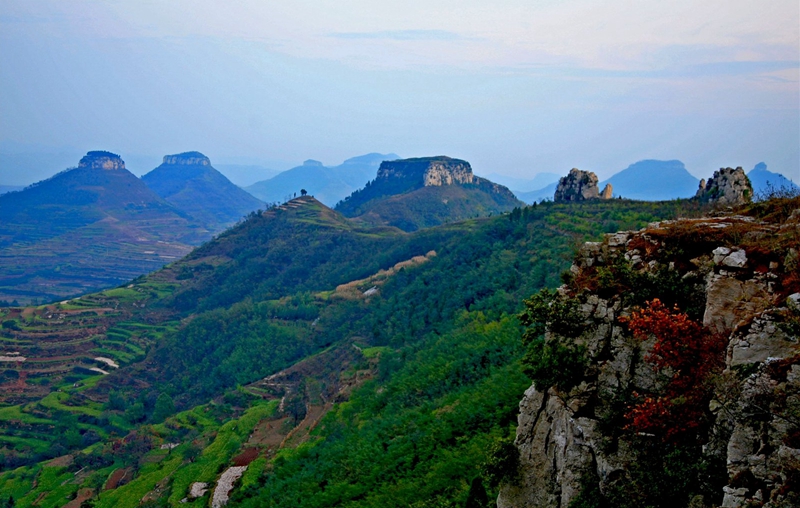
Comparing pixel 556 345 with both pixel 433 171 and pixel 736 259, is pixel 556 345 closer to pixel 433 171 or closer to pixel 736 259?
pixel 736 259

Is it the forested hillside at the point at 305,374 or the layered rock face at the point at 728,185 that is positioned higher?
the layered rock face at the point at 728,185

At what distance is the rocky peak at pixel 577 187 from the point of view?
64.5 metres

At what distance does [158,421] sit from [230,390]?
726 centimetres

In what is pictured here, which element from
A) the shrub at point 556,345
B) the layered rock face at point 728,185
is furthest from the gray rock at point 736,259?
the layered rock face at point 728,185

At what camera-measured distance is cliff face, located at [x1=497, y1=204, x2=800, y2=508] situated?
7.17 metres

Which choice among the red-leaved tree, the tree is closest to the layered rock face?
the red-leaved tree

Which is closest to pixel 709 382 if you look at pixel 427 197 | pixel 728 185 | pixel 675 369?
pixel 675 369

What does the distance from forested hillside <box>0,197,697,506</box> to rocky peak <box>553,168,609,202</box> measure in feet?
16.4

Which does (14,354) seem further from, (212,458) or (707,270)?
(707,270)

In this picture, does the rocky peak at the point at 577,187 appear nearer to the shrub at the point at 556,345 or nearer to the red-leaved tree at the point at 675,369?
the shrub at the point at 556,345

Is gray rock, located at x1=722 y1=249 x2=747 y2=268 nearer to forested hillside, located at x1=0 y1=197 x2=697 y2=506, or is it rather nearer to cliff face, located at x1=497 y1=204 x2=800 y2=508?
cliff face, located at x1=497 y1=204 x2=800 y2=508

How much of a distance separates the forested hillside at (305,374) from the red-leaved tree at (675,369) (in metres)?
3.78

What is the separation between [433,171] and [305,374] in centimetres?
12869

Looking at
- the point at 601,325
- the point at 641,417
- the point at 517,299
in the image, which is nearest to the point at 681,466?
the point at 641,417
